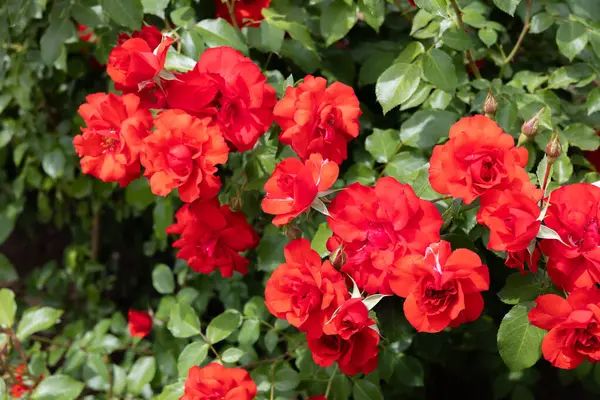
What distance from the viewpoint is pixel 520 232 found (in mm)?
715

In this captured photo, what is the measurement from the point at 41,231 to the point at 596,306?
9.00ft

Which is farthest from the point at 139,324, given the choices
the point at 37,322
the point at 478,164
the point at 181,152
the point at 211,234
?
the point at 478,164

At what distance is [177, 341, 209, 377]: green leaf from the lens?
116cm

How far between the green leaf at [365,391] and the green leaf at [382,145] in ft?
1.33

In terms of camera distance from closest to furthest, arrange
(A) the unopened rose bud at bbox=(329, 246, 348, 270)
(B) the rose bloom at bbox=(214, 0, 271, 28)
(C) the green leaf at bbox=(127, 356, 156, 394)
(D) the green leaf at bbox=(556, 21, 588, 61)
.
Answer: (A) the unopened rose bud at bbox=(329, 246, 348, 270), (D) the green leaf at bbox=(556, 21, 588, 61), (B) the rose bloom at bbox=(214, 0, 271, 28), (C) the green leaf at bbox=(127, 356, 156, 394)

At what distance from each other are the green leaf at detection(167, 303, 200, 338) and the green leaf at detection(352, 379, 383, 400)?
321 mm

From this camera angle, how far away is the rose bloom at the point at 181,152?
0.86 m

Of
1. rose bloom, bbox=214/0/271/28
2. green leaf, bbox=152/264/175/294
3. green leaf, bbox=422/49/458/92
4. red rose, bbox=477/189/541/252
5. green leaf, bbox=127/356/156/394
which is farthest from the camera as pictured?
green leaf, bbox=152/264/175/294

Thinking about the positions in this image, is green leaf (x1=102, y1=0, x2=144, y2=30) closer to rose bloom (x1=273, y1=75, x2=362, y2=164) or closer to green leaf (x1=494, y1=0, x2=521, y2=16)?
rose bloom (x1=273, y1=75, x2=362, y2=164)

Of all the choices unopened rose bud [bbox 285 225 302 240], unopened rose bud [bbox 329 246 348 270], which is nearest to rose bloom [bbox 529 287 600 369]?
unopened rose bud [bbox 329 246 348 270]

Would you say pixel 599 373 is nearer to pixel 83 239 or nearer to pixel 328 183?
pixel 328 183

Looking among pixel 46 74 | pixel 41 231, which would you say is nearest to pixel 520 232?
pixel 46 74

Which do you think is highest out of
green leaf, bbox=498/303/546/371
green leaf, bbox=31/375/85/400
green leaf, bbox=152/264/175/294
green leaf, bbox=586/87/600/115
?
green leaf, bbox=586/87/600/115

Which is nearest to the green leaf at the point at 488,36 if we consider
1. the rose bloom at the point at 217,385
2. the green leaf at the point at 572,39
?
the green leaf at the point at 572,39
